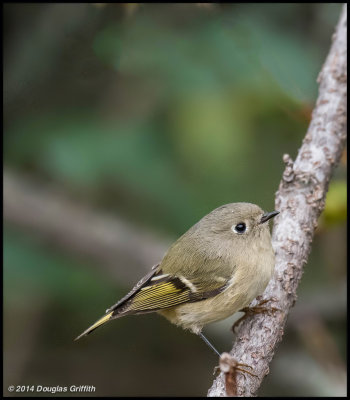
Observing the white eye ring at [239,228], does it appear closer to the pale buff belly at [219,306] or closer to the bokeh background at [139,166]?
the pale buff belly at [219,306]

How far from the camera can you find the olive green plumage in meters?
2.83

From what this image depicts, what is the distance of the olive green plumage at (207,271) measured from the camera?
111 inches

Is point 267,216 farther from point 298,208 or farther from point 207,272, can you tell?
point 207,272

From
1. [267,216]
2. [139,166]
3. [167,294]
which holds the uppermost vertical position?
[139,166]

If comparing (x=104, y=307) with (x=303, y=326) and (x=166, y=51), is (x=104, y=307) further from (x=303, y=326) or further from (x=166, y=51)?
(x=166, y=51)

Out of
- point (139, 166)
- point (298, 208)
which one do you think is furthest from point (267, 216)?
point (139, 166)

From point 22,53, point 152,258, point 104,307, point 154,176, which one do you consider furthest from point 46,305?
point 22,53

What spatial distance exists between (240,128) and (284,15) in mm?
813

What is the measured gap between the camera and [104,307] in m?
3.92

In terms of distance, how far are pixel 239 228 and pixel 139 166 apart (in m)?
1.05

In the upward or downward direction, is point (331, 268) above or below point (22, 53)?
below

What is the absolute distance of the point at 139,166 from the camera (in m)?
3.77

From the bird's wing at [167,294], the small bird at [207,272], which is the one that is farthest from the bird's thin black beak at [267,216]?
the bird's wing at [167,294]

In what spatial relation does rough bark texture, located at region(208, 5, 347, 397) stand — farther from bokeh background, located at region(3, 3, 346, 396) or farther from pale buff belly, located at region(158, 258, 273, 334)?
bokeh background, located at region(3, 3, 346, 396)
